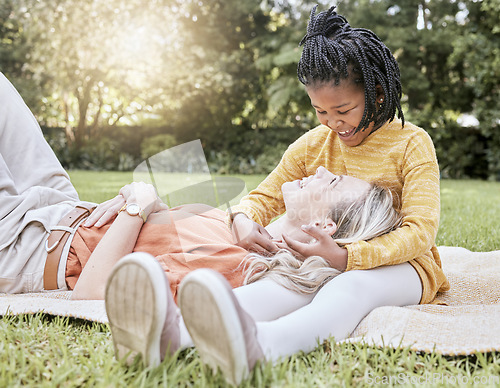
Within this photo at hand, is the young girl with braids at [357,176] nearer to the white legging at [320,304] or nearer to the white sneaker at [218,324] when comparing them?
the white legging at [320,304]

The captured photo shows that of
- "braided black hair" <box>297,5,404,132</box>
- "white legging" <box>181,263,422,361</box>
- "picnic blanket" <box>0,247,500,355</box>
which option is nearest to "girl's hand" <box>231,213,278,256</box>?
"white legging" <box>181,263,422,361</box>

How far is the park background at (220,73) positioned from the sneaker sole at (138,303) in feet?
36.6

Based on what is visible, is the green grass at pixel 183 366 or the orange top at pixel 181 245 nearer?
the green grass at pixel 183 366

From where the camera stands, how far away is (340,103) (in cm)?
192

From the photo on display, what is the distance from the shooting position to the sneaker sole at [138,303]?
3.90ft

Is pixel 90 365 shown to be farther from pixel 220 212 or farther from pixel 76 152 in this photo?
pixel 76 152

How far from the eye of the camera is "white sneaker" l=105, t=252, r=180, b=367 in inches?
46.8

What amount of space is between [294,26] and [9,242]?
1255 cm

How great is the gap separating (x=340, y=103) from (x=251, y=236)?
2.10ft

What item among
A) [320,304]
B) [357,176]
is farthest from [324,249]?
[357,176]

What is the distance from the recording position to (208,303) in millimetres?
1151

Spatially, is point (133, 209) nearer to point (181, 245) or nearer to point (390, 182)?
point (181, 245)

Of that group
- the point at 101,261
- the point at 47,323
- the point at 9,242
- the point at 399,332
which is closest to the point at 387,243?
the point at 399,332

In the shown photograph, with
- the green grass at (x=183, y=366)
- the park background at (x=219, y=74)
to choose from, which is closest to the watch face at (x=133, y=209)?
the green grass at (x=183, y=366)
